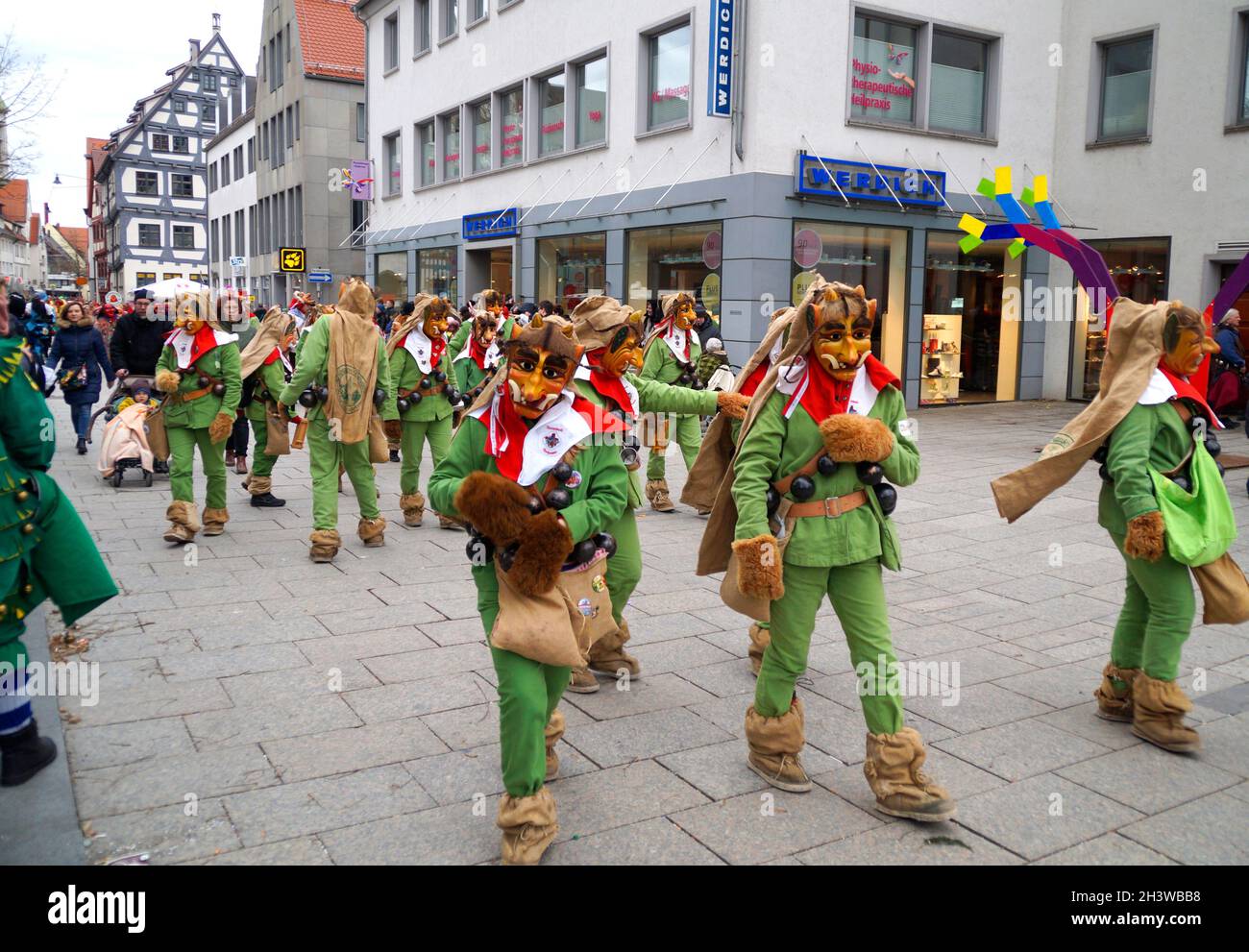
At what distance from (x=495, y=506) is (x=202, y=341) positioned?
5985 mm

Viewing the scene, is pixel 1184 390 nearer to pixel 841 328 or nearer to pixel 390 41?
pixel 841 328

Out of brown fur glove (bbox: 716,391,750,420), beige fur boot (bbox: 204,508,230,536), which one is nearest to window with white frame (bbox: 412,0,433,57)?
beige fur boot (bbox: 204,508,230,536)

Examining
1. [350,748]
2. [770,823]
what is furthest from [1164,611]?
[350,748]

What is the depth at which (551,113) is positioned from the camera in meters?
21.6

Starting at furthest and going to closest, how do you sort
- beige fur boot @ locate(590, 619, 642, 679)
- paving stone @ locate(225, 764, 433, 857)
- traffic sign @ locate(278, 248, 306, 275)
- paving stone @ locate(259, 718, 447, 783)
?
traffic sign @ locate(278, 248, 306, 275) < beige fur boot @ locate(590, 619, 642, 679) < paving stone @ locate(259, 718, 447, 783) < paving stone @ locate(225, 764, 433, 857)

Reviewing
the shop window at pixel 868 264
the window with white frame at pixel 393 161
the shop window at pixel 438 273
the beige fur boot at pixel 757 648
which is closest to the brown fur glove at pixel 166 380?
the beige fur boot at pixel 757 648

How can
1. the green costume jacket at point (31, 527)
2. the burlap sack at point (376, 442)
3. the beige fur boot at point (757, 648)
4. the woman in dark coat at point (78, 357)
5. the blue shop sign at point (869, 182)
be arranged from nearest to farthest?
the green costume jacket at point (31, 527), the beige fur boot at point (757, 648), the burlap sack at point (376, 442), the woman in dark coat at point (78, 357), the blue shop sign at point (869, 182)

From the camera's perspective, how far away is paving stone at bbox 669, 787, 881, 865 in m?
3.77

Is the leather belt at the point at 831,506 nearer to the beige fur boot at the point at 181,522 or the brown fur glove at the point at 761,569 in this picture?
the brown fur glove at the point at 761,569

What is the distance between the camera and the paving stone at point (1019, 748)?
4484 millimetres

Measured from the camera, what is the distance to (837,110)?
56.1 feet

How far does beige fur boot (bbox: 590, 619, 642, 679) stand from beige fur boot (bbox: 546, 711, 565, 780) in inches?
47.0

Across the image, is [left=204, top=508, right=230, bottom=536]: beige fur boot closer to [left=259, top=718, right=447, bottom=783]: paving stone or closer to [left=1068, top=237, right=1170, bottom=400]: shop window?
[left=259, top=718, right=447, bottom=783]: paving stone

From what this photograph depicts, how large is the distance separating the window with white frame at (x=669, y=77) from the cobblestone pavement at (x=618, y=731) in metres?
11.9
